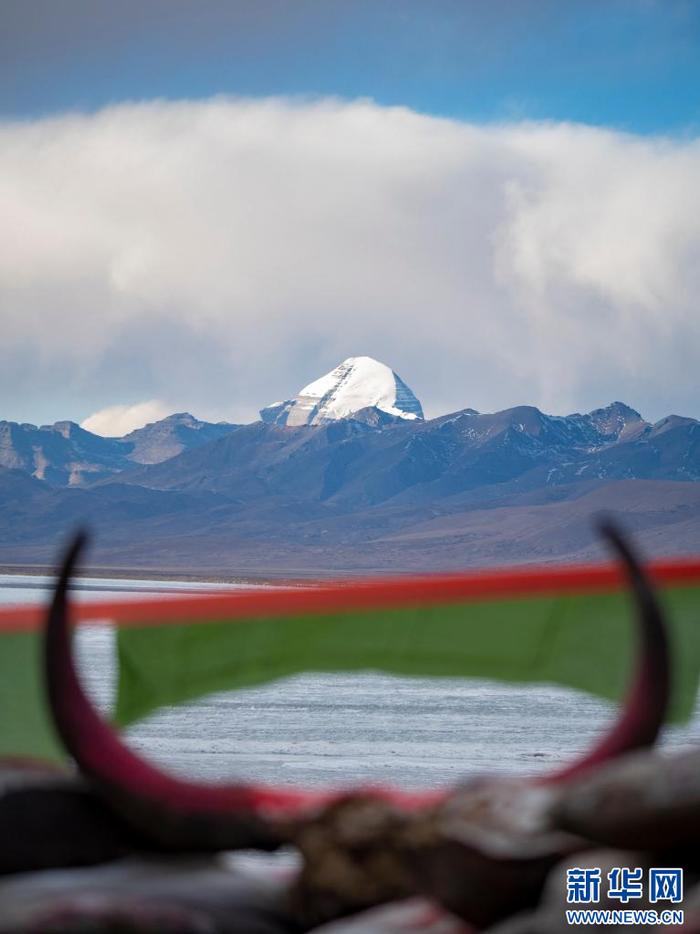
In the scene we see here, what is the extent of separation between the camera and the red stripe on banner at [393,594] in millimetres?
3926

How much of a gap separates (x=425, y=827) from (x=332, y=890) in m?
0.39

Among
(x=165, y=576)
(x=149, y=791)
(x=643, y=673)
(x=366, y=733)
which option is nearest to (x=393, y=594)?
(x=643, y=673)

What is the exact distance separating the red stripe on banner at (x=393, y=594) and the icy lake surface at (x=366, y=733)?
6.75 m

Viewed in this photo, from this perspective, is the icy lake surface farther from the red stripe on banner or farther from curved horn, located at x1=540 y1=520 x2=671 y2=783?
curved horn, located at x1=540 y1=520 x2=671 y2=783

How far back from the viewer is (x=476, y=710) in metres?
28.1

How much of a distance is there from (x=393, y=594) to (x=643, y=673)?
0.73 metres

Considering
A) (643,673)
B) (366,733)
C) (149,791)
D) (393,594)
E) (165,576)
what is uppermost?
(165,576)

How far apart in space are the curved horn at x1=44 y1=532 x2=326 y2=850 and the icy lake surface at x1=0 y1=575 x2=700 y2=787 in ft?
22.1

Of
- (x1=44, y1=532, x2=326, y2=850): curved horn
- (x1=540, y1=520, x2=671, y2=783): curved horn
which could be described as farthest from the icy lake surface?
(x1=540, y1=520, x2=671, y2=783): curved horn

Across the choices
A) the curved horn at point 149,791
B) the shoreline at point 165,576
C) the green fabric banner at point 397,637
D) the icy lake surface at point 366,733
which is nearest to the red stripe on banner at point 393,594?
the green fabric banner at point 397,637

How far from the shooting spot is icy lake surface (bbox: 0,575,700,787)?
16.5 meters

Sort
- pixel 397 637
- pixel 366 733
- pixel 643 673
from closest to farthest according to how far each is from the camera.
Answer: pixel 643 673 → pixel 397 637 → pixel 366 733

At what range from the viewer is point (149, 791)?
155 inches

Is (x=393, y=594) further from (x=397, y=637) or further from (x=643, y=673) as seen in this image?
(x=643, y=673)
